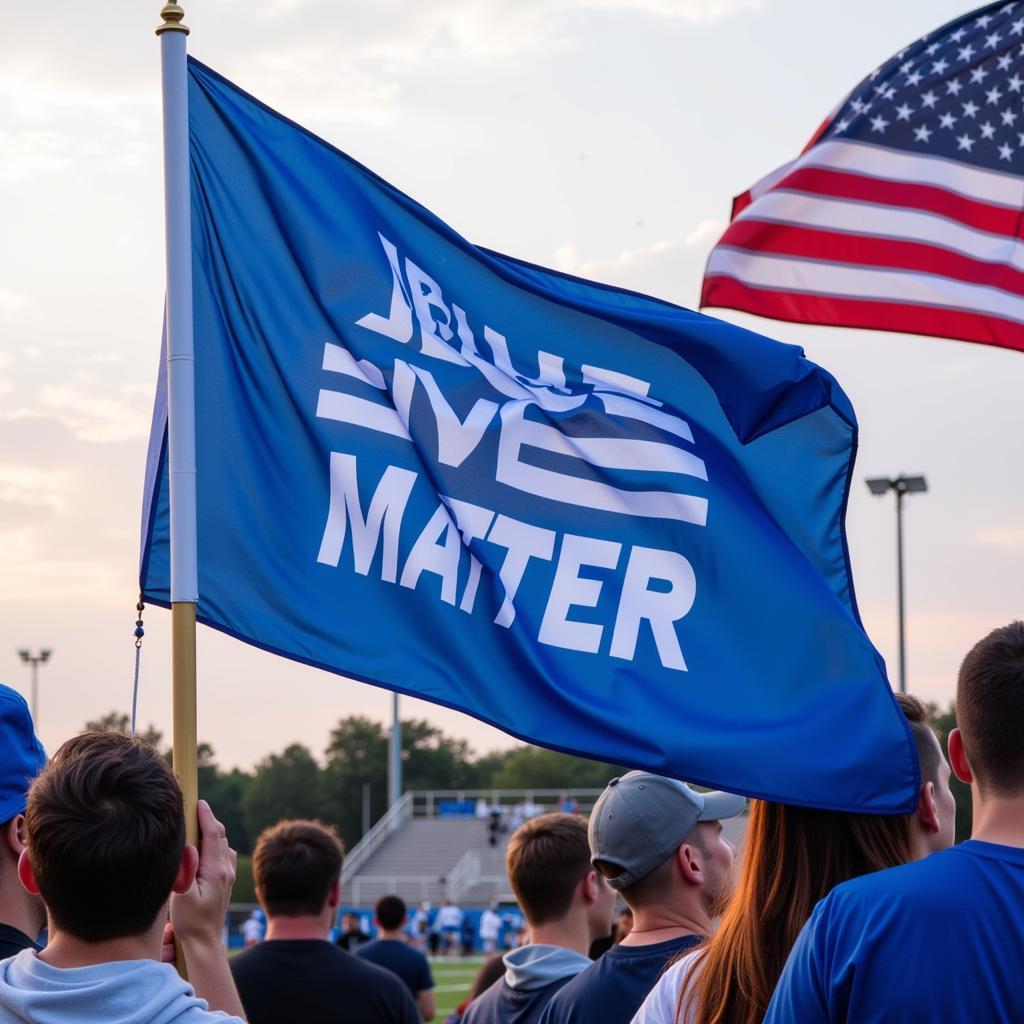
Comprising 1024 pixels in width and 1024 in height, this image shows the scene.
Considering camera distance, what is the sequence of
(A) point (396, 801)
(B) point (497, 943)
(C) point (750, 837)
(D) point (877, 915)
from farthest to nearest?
(A) point (396, 801) → (B) point (497, 943) → (C) point (750, 837) → (D) point (877, 915)

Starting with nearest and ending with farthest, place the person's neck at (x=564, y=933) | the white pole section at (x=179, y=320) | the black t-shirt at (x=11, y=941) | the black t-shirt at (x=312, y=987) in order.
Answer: the black t-shirt at (x=11, y=941)
the white pole section at (x=179, y=320)
the person's neck at (x=564, y=933)
the black t-shirt at (x=312, y=987)

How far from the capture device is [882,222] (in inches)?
289

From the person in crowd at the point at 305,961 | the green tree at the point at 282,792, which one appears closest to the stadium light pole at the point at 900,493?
the person in crowd at the point at 305,961

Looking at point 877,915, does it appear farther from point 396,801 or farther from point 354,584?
point 396,801

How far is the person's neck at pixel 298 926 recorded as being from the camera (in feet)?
18.1

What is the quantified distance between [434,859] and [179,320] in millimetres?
61465

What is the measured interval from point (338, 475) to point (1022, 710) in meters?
2.05

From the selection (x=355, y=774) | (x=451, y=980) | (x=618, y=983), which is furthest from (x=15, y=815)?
(x=355, y=774)

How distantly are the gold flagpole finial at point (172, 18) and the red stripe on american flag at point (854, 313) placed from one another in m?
3.70

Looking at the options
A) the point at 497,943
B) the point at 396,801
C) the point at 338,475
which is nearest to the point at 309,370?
the point at 338,475

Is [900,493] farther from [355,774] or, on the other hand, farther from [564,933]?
[355,774]

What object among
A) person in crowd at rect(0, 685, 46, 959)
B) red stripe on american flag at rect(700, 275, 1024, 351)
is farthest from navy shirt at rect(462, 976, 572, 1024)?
red stripe on american flag at rect(700, 275, 1024, 351)

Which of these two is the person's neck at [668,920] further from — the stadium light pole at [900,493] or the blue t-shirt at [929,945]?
the stadium light pole at [900,493]

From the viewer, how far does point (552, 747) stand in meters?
3.85
